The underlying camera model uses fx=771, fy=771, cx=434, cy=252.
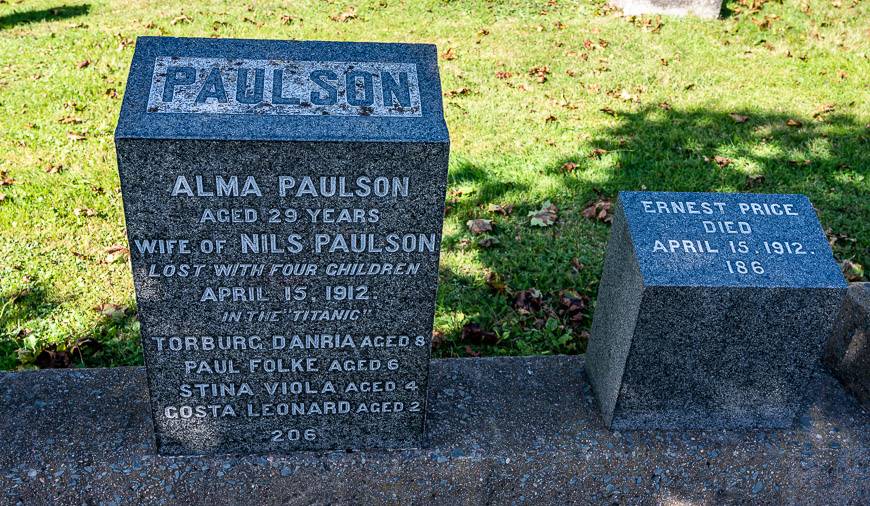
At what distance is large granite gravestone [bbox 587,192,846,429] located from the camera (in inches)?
112

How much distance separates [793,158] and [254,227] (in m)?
4.75

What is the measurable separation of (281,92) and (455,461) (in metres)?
1.57

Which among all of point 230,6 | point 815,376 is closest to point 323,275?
point 815,376

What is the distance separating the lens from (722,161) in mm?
5762

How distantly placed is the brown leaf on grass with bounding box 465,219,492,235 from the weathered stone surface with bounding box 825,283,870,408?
6.70 feet

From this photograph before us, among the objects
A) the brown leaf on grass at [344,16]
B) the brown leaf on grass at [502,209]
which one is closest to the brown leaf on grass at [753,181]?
the brown leaf on grass at [502,209]

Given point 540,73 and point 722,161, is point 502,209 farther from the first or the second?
point 540,73

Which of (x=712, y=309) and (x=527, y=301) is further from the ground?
(x=712, y=309)

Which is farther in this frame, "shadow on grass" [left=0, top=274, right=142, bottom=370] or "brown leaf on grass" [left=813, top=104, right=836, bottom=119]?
"brown leaf on grass" [left=813, top=104, right=836, bottom=119]

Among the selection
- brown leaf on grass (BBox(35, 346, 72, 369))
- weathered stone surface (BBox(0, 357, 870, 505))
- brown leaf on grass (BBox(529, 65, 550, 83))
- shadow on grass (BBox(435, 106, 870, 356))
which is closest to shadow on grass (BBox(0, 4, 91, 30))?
brown leaf on grass (BBox(529, 65, 550, 83))

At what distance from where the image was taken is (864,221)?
510 centimetres

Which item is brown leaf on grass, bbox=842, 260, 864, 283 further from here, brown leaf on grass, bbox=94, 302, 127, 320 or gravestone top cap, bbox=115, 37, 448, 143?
brown leaf on grass, bbox=94, 302, 127, 320

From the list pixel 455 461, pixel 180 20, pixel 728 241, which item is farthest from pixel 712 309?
pixel 180 20

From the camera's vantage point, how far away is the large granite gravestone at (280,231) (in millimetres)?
2393
